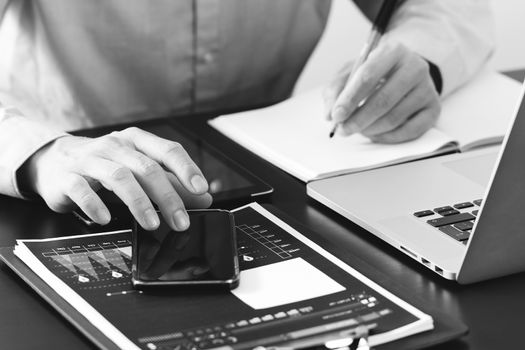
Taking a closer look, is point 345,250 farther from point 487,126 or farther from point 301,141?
point 487,126

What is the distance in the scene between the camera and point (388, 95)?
1.30 meters

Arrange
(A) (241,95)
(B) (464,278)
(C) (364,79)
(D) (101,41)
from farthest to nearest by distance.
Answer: (A) (241,95), (D) (101,41), (C) (364,79), (B) (464,278)

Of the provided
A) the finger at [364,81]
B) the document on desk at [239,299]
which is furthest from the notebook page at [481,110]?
the document on desk at [239,299]

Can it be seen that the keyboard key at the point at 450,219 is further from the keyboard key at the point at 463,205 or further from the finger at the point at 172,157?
the finger at the point at 172,157

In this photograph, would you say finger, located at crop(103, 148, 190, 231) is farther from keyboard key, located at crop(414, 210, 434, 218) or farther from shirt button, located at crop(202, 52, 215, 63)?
shirt button, located at crop(202, 52, 215, 63)

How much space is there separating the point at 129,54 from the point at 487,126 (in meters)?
0.62

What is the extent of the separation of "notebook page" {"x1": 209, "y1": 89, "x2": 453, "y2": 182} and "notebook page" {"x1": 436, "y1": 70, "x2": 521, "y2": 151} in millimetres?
49

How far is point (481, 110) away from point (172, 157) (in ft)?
1.98

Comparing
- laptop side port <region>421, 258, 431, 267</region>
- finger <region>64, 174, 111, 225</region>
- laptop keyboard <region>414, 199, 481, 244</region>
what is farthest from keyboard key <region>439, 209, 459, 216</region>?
finger <region>64, 174, 111, 225</region>

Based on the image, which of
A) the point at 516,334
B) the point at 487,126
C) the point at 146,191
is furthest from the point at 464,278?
the point at 487,126

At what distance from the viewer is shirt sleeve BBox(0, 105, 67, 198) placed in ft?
3.65

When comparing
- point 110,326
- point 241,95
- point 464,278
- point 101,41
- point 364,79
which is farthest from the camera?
point 241,95

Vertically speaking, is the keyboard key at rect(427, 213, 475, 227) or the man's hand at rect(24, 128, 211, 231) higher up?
the man's hand at rect(24, 128, 211, 231)

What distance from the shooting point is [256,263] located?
0.93m
